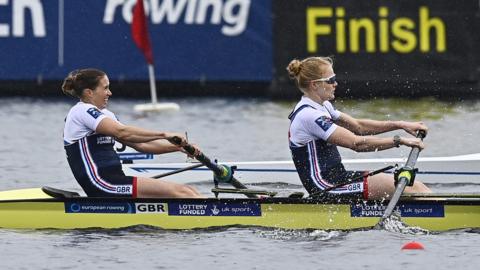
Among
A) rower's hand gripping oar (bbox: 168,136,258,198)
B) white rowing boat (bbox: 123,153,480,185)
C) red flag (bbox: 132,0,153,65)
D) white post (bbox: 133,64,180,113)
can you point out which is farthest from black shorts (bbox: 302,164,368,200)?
red flag (bbox: 132,0,153,65)

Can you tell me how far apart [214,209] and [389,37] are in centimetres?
1132

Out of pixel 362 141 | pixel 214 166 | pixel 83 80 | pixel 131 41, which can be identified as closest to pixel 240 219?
pixel 214 166

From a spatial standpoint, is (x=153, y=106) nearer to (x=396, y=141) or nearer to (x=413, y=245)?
(x=396, y=141)

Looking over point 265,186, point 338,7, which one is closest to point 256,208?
point 265,186

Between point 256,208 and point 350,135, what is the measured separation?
998mm

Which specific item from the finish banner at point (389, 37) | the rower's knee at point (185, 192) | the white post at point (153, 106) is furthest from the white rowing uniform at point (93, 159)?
the finish banner at point (389, 37)

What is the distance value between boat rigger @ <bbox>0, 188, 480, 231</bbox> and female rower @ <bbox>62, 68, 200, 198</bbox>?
0.15 m

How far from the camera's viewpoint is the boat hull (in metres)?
12.5

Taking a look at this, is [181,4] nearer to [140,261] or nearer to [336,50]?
[336,50]

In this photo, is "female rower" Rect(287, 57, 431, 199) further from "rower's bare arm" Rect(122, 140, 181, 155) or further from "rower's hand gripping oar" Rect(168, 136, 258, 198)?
"rower's bare arm" Rect(122, 140, 181, 155)

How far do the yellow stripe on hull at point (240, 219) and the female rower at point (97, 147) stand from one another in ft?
0.73

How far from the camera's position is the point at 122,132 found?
41.7ft

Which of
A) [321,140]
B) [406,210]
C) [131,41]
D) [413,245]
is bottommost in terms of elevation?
[413,245]

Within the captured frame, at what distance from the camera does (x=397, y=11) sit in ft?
76.6
